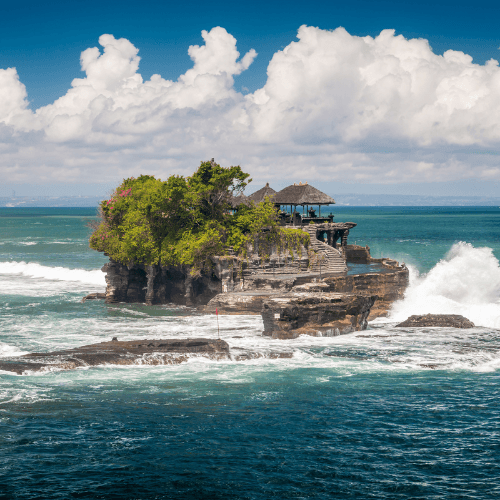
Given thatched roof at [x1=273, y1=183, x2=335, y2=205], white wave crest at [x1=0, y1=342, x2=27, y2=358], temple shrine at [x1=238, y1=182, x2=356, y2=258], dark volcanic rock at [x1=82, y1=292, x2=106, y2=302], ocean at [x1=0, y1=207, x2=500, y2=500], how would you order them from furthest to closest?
dark volcanic rock at [x1=82, y1=292, x2=106, y2=302], thatched roof at [x1=273, y1=183, x2=335, y2=205], temple shrine at [x1=238, y1=182, x2=356, y2=258], white wave crest at [x1=0, y1=342, x2=27, y2=358], ocean at [x1=0, y1=207, x2=500, y2=500]

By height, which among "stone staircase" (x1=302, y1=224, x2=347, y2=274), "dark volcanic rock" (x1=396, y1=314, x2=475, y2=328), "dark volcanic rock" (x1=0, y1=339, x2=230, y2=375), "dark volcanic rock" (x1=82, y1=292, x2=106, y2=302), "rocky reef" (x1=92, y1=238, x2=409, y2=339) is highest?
"stone staircase" (x1=302, y1=224, x2=347, y2=274)

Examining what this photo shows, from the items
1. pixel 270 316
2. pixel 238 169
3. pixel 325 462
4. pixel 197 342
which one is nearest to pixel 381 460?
pixel 325 462

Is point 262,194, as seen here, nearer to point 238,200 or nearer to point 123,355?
point 238,200

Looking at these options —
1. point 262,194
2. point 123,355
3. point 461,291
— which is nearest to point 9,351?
point 123,355

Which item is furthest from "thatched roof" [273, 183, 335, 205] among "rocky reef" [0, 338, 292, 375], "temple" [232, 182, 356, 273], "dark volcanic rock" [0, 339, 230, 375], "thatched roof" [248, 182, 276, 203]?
"dark volcanic rock" [0, 339, 230, 375]

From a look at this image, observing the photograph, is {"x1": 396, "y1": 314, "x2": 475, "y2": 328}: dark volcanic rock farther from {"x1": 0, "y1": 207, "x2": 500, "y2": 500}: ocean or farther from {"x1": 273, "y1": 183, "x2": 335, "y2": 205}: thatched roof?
{"x1": 273, "y1": 183, "x2": 335, "y2": 205}: thatched roof

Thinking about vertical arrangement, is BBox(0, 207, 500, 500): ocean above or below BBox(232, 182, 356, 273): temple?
below

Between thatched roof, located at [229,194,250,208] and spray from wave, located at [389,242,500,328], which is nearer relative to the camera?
spray from wave, located at [389,242,500,328]
